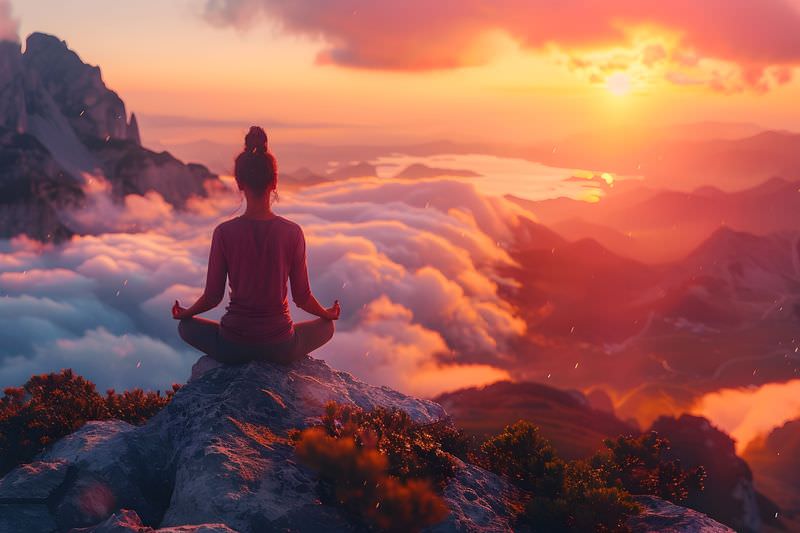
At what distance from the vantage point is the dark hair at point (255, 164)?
7.85m

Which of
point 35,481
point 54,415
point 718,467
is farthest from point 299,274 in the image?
point 718,467

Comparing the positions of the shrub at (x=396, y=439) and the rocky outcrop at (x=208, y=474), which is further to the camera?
the shrub at (x=396, y=439)

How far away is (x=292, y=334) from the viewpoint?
846 centimetres

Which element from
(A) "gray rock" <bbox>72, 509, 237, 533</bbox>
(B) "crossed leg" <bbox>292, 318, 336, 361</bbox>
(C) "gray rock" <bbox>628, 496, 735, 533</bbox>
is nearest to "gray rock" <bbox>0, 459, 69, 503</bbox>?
(A) "gray rock" <bbox>72, 509, 237, 533</bbox>

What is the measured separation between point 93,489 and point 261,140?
435cm

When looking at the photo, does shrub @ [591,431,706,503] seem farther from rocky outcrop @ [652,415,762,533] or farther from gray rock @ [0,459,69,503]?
rocky outcrop @ [652,415,762,533]

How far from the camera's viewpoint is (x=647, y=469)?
10.2 meters

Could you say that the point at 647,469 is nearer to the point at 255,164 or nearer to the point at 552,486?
the point at 552,486

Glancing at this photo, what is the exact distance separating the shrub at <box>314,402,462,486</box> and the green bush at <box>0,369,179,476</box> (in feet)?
15.1

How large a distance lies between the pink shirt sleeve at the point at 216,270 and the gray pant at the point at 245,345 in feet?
Result: 1.74

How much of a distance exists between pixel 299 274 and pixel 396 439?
2563 mm

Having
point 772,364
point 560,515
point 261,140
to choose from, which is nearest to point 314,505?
point 560,515

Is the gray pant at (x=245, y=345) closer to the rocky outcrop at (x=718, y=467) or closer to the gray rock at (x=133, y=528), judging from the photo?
the gray rock at (x=133, y=528)

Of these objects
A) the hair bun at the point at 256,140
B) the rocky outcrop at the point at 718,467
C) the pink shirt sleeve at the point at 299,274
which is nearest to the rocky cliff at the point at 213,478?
the pink shirt sleeve at the point at 299,274
